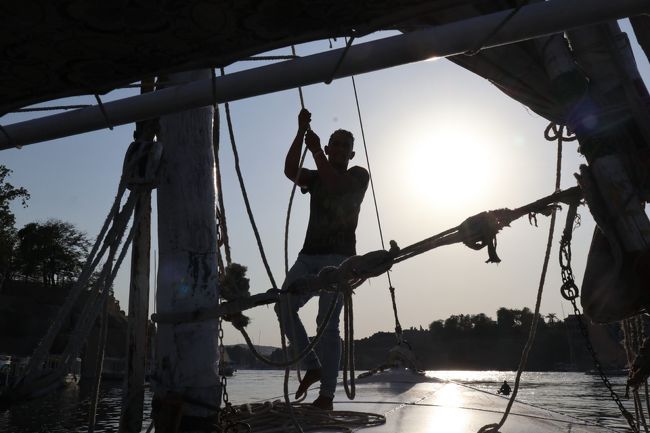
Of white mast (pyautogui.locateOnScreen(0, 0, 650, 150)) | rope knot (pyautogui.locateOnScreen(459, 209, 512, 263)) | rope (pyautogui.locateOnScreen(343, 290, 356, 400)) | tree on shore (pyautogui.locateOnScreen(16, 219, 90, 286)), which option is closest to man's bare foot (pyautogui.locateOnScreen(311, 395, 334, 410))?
rope (pyautogui.locateOnScreen(343, 290, 356, 400))

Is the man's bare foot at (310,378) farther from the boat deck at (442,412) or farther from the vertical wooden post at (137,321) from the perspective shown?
the vertical wooden post at (137,321)

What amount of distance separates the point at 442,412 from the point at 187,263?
2.86 meters

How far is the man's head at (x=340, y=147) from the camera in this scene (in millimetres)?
4258

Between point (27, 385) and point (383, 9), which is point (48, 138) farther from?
point (383, 9)

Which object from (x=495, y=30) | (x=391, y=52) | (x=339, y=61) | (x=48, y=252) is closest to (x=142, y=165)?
(x=339, y=61)

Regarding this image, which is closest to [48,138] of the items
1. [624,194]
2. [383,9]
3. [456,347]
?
[383,9]

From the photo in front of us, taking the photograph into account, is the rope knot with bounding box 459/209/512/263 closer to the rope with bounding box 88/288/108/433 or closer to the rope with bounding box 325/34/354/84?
the rope with bounding box 325/34/354/84

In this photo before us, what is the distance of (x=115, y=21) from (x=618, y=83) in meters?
2.76

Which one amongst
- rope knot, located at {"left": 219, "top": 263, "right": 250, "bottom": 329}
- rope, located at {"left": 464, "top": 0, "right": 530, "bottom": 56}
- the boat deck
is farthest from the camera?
the boat deck

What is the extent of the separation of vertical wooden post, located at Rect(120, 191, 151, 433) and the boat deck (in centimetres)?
153

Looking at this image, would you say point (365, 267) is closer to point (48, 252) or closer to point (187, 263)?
point (187, 263)

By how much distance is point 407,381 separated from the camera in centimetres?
783

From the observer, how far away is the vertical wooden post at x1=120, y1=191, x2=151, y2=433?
9.50ft

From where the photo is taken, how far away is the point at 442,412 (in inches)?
179
